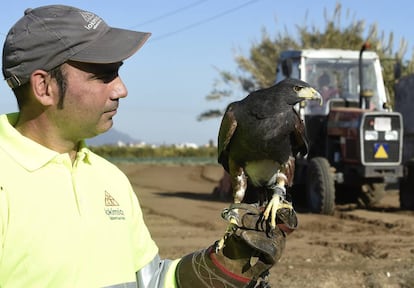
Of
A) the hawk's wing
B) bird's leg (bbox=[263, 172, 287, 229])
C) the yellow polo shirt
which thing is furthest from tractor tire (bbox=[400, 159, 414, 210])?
the yellow polo shirt

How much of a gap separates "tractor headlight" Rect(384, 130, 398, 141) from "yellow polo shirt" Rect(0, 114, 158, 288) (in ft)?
34.1

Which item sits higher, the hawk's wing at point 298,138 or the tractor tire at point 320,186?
the hawk's wing at point 298,138

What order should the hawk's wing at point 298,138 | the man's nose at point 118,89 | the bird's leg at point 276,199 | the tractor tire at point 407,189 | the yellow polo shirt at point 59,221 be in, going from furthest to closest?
1. the tractor tire at point 407,189
2. the hawk's wing at point 298,138
3. the bird's leg at point 276,199
4. the man's nose at point 118,89
5. the yellow polo shirt at point 59,221

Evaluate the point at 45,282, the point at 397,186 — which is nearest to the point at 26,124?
the point at 45,282

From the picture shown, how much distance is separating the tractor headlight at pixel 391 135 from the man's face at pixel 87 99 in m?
10.6

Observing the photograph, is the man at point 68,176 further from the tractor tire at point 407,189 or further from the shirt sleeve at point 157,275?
the tractor tire at point 407,189

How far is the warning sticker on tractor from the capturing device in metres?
12.3

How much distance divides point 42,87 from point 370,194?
11773 mm

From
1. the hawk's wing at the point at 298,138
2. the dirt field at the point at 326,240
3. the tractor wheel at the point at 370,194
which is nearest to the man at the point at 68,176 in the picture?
the hawk's wing at the point at 298,138

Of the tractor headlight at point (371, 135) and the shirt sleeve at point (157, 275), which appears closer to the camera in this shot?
the shirt sleeve at point (157, 275)

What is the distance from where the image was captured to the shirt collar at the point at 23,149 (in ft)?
7.27

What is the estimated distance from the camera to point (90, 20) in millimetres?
2312

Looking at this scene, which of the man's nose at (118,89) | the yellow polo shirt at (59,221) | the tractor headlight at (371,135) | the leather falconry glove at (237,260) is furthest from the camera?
the tractor headlight at (371,135)

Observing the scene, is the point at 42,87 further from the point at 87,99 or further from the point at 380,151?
the point at 380,151
